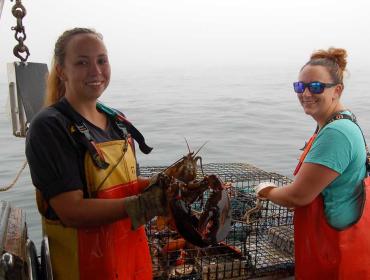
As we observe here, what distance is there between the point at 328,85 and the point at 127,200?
1.41m

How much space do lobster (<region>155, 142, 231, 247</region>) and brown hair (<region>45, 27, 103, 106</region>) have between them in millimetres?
708

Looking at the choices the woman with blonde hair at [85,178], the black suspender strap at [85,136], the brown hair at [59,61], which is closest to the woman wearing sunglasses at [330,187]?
the woman with blonde hair at [85,178]

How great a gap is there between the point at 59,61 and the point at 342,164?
1628mm

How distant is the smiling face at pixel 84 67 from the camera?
6.81 feet

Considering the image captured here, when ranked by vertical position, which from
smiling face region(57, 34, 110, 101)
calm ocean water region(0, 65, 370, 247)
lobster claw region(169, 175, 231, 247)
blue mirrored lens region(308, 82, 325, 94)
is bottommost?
calm ocean water region(0, 65, 370, 247)

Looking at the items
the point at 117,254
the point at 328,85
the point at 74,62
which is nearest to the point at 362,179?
the point at 328,85

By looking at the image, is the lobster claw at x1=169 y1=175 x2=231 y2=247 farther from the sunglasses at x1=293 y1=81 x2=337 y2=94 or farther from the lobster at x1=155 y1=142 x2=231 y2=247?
the sunglasses at x1=293 y1=81 x2=337 y2=94

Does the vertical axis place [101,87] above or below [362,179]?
above

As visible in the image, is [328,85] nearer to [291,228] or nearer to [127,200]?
[127,200]

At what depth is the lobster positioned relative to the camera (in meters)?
2.04

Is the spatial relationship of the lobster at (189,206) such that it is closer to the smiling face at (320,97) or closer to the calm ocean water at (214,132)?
the smiling face at (320,97)

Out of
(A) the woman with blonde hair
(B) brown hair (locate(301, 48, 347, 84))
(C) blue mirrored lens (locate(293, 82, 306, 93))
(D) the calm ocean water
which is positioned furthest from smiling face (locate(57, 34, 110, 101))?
(D) the calm ocean water

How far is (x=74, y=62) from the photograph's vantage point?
2.08 metres

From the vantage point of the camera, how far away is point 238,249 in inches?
146
